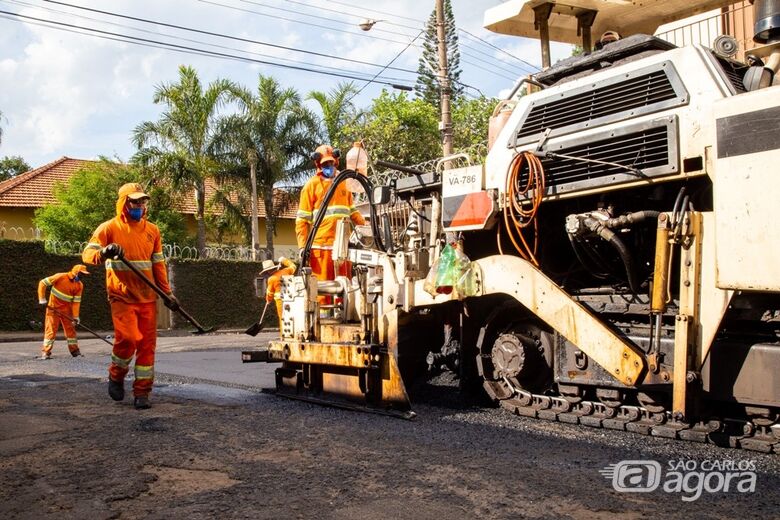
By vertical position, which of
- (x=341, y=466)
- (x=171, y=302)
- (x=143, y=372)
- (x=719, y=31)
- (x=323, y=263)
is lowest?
(x=341, y=466)

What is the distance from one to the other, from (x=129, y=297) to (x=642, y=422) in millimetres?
4064

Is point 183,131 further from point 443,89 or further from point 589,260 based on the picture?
point 589,260

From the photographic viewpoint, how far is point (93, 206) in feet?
93.0

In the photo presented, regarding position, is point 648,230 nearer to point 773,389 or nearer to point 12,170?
point 773,389

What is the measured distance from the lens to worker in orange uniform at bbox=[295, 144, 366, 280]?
718 centimetres

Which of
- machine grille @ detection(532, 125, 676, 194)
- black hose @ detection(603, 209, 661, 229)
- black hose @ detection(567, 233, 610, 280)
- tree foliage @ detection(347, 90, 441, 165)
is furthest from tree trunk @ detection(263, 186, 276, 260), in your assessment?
black hose @ detection(603, 209, 661, 229)

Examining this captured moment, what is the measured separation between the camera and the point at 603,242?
4996 mm

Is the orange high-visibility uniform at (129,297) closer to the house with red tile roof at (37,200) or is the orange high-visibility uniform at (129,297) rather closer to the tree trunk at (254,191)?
the tree trunk at (254,191)

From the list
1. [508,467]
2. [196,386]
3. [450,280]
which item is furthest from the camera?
[196,386]

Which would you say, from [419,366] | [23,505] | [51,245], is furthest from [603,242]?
[51,245]

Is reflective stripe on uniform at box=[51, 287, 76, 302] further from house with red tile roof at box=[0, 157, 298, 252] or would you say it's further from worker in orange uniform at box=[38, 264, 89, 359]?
house with red tile roof at box=[0, 157, 298, 252]

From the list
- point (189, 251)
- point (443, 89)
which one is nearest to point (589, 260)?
point (443, 89)

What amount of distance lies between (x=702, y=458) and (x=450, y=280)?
82.5 inches

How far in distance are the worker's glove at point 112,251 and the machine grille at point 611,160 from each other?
3.36m
